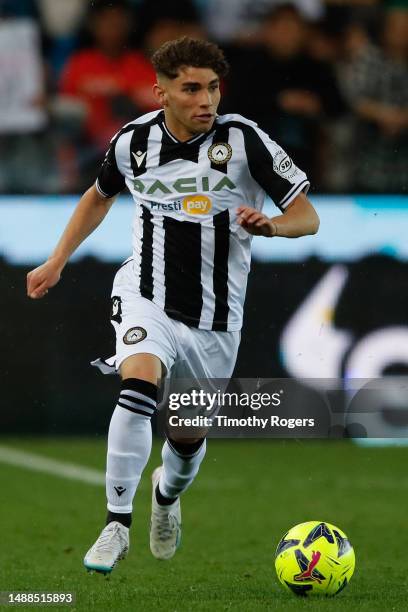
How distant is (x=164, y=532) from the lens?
6312 mm

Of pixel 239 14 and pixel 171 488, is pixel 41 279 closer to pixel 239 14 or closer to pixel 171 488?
pixel 171 488

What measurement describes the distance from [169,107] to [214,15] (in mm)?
6027

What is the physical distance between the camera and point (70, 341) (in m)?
10.9

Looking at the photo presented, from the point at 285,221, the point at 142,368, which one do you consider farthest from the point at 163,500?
the point at 285,221

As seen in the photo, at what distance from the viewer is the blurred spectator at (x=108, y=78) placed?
10.8 meters

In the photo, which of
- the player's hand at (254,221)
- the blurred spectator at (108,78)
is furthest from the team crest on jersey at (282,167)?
the blurred spectator at (108,78)

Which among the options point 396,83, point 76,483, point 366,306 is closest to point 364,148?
point 396,83

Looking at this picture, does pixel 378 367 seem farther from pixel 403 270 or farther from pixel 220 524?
pixel 220 524

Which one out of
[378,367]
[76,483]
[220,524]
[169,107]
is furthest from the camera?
[378,367]

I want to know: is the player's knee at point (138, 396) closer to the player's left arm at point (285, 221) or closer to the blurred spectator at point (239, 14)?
the player's left arm at point (285, 221)

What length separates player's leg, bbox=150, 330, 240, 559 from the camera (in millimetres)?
5945

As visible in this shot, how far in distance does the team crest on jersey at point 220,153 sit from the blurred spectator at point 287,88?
4949mm

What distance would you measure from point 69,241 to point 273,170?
1.01 metres

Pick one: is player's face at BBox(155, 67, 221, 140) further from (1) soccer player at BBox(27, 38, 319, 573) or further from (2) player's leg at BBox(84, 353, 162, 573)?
(2) player's leg at BBox(84, 353, 162, 573)
